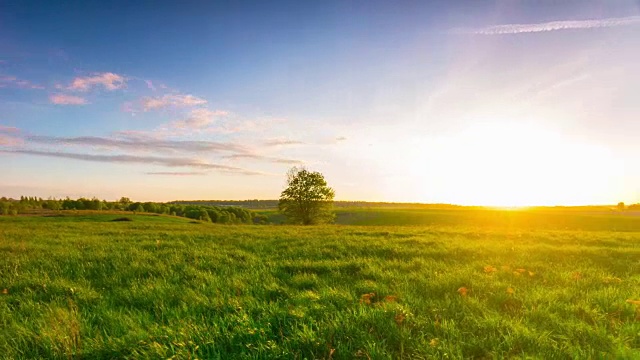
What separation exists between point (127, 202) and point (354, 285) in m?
136

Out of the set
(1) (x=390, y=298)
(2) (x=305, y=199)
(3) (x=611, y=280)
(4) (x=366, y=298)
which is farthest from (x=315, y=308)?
(2) (x=305, y=199)

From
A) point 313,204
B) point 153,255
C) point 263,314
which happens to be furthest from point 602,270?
point 313,204

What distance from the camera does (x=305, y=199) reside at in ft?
217

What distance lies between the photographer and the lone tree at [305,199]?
65.9 meters

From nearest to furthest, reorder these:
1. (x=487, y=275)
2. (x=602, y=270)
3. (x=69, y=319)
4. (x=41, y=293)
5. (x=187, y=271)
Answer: (x=69, y=319), (x=41, y=293), (x=487, y=275), (x=187, y=271), (x=602, y=270)

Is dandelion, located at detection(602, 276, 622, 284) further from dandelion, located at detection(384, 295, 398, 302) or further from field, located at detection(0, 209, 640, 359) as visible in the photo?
dandelion, located at detection(384, 295, 398, 302)

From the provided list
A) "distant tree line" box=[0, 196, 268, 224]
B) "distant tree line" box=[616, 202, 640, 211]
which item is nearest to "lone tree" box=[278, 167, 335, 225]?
"distant tree line" box=[0, 196, 268, 224]

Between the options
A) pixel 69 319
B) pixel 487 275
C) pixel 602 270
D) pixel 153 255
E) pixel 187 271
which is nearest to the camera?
pixel 69 319

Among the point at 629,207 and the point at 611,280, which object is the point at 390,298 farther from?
the point at 629,207

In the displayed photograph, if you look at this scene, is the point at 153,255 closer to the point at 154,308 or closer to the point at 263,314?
the point at 154,308

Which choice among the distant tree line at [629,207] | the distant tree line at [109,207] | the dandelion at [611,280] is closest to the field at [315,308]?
the dandelion at [611,280]

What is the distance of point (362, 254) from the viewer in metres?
10.5

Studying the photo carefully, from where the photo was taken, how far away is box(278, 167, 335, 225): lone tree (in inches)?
2594

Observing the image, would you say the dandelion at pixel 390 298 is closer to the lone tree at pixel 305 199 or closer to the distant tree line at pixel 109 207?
the lone tree at pixel 305 199
